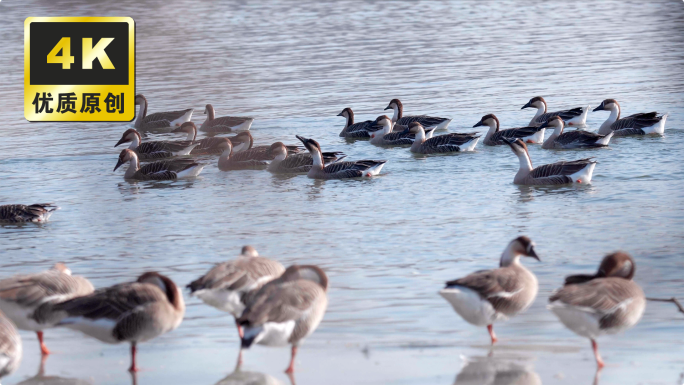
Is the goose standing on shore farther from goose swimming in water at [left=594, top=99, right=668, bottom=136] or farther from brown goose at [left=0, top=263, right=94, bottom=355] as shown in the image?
brown goose at [left=0, top=263, right=94, bottom=355]

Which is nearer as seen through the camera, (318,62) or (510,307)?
(510,307)

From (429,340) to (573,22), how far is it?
47.7 metres

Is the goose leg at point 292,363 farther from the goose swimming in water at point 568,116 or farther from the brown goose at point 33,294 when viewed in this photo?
the goose swimming in water at point 568,116

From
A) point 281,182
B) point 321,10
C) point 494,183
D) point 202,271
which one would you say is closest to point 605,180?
point 494,183

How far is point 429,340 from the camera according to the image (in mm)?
9812

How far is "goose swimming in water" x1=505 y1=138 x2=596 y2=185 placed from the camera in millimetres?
18828

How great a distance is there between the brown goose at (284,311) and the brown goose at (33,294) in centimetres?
190

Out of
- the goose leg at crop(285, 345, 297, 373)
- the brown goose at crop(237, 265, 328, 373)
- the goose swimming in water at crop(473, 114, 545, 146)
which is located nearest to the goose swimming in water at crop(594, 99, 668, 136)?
the goose swimming in water at crop(473, 114, 545, 146)

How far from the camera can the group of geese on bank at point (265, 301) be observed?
845 cm

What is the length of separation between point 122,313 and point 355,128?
59.8ft

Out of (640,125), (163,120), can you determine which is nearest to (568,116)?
(640,125)

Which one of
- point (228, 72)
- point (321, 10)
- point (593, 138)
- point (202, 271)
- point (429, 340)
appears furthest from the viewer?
point (321, 10)

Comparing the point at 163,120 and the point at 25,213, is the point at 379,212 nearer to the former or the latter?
the point at 25,213

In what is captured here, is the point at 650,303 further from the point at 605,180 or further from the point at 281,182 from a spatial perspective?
the point at 281,182
